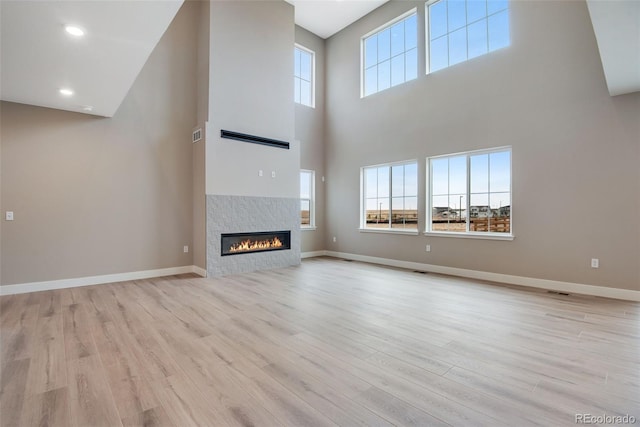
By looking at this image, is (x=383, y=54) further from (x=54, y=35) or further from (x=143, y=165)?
(x=54, y=35)

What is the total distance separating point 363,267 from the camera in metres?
6.15

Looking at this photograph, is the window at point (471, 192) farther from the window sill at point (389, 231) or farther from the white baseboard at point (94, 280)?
the white baseboard at point (94, 280)

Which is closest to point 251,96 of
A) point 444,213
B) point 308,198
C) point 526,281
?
point 308,198

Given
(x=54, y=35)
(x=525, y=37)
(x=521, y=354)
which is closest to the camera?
(x=521, y=354)

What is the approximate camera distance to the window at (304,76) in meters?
7.54

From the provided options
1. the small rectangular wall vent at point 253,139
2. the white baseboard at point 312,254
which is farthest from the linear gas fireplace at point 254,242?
the small rectangular wall vent at point 253,139

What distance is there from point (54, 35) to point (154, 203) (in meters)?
3.11

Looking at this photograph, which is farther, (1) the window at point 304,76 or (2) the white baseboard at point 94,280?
(1) the window at point 304,76

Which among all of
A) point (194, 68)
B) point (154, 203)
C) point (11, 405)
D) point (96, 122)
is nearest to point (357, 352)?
point (11, 405)

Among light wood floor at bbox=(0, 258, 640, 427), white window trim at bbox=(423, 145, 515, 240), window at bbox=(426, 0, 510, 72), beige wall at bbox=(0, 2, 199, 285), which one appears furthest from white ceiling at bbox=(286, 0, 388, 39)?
light wood floor at bbox=(0, 258, 640, 427)

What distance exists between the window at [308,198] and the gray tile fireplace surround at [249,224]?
3.37ft

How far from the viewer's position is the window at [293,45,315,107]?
7543 millimetres

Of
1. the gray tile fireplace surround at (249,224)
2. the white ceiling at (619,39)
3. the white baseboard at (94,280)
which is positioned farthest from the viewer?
the gray tile fireplace surround at (249,224)

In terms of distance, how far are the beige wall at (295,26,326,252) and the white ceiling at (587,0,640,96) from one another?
5.41m
